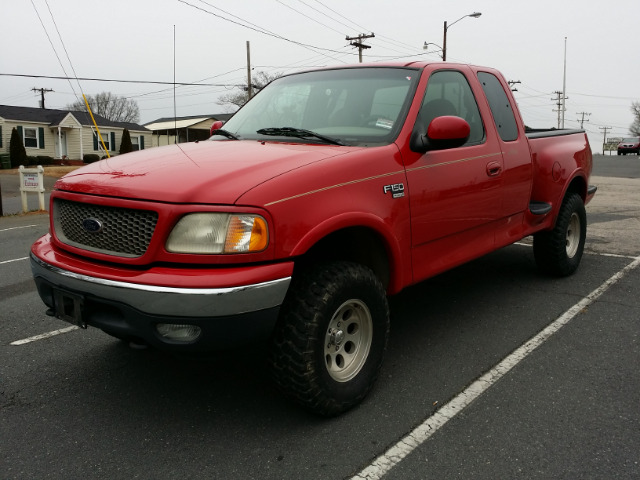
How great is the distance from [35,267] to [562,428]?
9.41 feet

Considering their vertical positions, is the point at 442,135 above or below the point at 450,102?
below

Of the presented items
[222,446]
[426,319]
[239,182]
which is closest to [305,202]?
[239,182]

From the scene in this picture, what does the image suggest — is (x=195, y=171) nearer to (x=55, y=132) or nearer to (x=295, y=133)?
(x=295, y=133)

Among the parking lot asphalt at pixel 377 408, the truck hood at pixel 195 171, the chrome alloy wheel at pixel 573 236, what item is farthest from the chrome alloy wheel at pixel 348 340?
the chrome alloy wheel at pixel 573 236

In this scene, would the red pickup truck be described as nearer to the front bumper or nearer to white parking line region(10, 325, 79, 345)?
the front bumper

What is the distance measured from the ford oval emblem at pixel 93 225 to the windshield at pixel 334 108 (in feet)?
4.15

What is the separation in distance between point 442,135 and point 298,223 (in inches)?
46.5

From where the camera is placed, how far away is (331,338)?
2.89 m

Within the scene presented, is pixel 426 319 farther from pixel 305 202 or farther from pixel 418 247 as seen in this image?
pixel 305 202

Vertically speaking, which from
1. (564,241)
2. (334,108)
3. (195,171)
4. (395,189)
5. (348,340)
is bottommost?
(348,340)

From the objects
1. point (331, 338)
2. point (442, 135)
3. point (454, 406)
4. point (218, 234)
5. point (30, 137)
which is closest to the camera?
point (218, 234)

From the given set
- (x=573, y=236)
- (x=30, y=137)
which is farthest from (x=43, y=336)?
(x=30, y=137)

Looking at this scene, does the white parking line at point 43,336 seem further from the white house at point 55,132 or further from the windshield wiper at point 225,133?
the white house at point 55,132

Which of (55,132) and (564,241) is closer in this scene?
(564,241)
